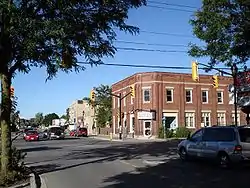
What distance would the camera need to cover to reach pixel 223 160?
720 inches

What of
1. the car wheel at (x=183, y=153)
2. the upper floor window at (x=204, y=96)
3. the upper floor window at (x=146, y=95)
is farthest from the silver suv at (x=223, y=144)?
the upper floor window at (x=204, y=96)

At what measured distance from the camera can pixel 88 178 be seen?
15.4 m

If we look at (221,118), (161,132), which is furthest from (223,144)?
(221,118)

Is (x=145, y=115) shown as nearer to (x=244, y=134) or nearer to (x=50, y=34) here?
(x=244, y=134)

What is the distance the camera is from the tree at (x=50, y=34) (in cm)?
1294

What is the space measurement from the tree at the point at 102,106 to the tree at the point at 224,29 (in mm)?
67145

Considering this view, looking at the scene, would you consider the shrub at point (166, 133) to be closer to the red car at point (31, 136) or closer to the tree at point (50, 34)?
the red car at point (31, 136)

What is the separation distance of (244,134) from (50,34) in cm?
931

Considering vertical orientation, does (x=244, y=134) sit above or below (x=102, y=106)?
below

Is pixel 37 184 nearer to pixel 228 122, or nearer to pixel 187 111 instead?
pixel 187 111

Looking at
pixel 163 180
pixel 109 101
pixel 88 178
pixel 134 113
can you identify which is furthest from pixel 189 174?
pixel 109 101

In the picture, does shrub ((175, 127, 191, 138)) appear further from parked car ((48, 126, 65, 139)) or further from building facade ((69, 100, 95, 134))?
building facade ((69, 100, 95, 134))

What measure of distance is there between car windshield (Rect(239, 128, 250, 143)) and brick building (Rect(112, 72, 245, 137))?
1637 inches

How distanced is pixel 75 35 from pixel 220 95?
182ft
